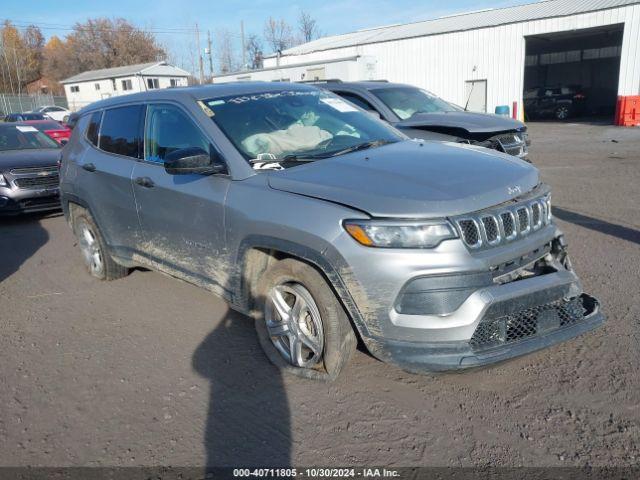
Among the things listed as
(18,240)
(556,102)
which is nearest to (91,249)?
(18,240)

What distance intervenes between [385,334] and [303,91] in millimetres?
2473

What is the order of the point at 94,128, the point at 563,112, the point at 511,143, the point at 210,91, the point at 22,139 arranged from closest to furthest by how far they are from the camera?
the point at 210,91
the point at 94,128
the point at 511,143
the point at 22,139
the point at 563,112

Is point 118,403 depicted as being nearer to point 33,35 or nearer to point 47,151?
point 47,151

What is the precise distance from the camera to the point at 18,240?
782 centimetres

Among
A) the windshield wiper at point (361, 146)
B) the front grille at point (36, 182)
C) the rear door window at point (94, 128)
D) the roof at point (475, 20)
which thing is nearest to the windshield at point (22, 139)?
the front grille at point (36, 182)

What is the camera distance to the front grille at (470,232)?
2.85m

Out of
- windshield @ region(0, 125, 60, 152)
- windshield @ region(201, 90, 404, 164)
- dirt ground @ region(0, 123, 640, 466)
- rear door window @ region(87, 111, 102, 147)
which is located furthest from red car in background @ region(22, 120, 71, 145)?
windshield @ region(201, 90, 404, 164)

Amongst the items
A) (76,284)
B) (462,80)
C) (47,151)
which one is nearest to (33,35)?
(462,80)

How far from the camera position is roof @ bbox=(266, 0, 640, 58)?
23.3m

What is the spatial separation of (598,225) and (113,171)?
5617mm

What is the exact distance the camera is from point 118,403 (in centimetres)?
339

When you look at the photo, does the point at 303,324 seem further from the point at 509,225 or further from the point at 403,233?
the point at 509,225

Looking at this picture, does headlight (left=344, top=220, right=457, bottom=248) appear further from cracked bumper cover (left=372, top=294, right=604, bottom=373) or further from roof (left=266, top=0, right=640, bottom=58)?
roof (left=266, top=0, right=640, bottom=58)

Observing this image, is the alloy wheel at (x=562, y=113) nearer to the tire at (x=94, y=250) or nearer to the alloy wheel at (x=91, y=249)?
the tire at (x=94, y=250)
